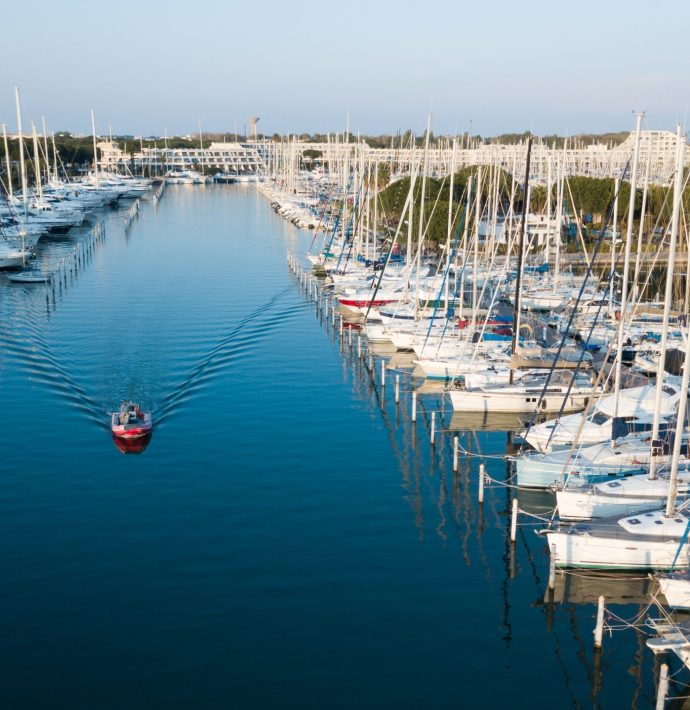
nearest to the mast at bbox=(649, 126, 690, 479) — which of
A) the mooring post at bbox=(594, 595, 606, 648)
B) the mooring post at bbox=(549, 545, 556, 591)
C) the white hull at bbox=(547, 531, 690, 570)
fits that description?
the white hull at bbox=(547, 531, 690, 570)

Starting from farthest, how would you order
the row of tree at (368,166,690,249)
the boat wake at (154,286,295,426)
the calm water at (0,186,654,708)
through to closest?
1. the row of tree at (368,166,690,249)
2. the boat wake at (154,286,295,426)
3. the calm water at (0,186,654,708)

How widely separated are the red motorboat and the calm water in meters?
0.72

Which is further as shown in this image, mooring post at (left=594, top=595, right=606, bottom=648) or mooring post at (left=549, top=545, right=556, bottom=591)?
mooring post at (left=549, top=545, right=556, bottom=591)

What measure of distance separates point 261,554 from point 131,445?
33.1 ft

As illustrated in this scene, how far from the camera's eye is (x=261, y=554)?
26531 millimetres

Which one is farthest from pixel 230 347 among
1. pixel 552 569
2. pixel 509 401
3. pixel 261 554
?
pixel 552 569

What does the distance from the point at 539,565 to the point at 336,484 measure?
845 centimetres

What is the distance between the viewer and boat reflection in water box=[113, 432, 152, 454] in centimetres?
3441

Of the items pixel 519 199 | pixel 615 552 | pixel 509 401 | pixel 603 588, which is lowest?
pixel 603 588

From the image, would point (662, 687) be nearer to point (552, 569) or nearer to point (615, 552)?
point (552, 569)

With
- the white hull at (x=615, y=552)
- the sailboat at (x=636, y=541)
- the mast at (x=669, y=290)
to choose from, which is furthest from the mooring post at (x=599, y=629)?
the mast at (x=669, y=290)

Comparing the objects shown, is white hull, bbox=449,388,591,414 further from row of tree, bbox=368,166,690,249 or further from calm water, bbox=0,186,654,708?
row of tree, bbox=368,166,690,249

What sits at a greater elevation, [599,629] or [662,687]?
[662,687]

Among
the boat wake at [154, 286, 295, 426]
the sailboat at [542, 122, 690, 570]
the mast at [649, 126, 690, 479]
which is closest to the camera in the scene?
the sailboat at [542, 122, 690, 570]
